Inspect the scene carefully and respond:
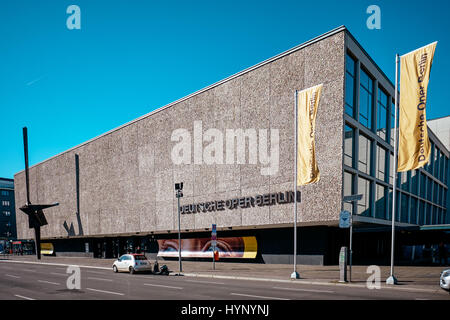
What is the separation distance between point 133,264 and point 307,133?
14.5 metres

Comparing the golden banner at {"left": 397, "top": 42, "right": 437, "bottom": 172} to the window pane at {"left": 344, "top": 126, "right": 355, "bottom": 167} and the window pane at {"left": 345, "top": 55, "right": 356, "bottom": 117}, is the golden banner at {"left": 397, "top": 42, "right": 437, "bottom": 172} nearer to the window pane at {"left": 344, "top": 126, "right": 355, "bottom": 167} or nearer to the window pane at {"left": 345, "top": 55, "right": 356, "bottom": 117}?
the window pane at {"left": 344, "top": 126, "right": 355, "bottom": 167}

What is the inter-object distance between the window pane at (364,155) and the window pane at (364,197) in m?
0.94

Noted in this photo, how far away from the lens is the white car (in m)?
23.1

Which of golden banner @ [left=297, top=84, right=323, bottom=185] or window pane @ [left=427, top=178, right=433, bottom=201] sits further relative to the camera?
window pane @ [left=427, top=178, right=433, bottom=201]

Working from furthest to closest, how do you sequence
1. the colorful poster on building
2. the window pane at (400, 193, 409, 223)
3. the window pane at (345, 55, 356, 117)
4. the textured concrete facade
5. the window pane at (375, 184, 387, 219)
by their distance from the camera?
1. the window pane at (400, 193, 409, 223)
2. the colorful poster on building
3. the window pane at (375, 184, 387, 219)
4. the window pane at (345, 55, 356, 117)
5. the textured concrete facade

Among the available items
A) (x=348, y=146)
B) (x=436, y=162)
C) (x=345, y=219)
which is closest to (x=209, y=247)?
(x=348, y=146)

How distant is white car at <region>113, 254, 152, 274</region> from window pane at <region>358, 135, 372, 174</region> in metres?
17.9

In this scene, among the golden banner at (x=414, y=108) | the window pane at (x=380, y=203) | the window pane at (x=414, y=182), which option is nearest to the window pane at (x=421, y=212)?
the window pane at (x=414, y=182)

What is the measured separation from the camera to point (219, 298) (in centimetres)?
1209

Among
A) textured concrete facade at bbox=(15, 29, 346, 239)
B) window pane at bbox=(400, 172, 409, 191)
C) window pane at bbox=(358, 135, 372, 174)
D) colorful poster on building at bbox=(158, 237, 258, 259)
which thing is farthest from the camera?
window pane at bbox=(400, 172, 409, 191)

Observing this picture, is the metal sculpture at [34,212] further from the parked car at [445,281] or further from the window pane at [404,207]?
the parked car at [445,281]

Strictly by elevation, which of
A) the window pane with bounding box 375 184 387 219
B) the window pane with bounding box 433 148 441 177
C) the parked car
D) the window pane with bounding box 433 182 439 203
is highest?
the window pane with bounding box 433 148 441 177

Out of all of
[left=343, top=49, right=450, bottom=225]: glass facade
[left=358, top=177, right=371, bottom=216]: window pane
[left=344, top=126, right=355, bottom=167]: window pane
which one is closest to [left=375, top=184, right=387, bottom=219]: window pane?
[left=343, top=49, right=450, bottom=225]: glass facade
